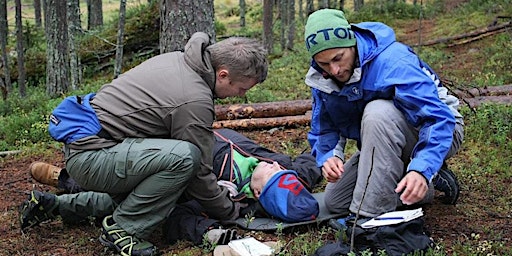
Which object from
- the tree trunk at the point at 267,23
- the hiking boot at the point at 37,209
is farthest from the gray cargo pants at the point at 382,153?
the tree trunk at the point at 267,23

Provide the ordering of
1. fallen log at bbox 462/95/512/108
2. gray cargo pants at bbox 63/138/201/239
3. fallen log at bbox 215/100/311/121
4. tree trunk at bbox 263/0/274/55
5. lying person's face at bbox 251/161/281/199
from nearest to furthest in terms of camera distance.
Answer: gray cargo pants at bbox 63/138/201/239, lying person's face at bbox 251/161/281/199, fallen log at bbox 462/95/512/108, fallen log at bbox 215/100/311/121, tree trunk at bbox 263/0/274/55

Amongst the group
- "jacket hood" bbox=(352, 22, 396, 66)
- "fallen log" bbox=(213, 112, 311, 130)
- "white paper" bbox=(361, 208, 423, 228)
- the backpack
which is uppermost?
"jacket hood" bbox=(352, 22, 396, 66)

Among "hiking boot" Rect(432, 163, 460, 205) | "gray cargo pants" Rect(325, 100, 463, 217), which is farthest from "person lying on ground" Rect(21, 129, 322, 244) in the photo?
"hiking boot" Rect(432, 163, 460, 205)

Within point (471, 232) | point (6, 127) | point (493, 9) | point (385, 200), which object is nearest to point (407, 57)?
point (385, 200)

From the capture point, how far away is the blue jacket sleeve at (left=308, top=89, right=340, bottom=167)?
392 centimetres

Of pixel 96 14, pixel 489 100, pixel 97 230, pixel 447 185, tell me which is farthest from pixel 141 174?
pixel 96 14

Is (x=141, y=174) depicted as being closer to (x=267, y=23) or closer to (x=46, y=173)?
(x=46, y=173)

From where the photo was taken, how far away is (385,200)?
137 inches

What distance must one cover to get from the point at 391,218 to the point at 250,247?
2.70 ft

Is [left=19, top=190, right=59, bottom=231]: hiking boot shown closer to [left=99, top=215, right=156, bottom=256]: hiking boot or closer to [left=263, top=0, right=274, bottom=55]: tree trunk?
[left=99, top=215, right=156, bottom=256]: hiking boot

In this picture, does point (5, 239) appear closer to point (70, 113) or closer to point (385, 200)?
point (70, 113)

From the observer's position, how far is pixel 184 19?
6.55 m

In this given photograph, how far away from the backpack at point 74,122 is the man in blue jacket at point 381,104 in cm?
136

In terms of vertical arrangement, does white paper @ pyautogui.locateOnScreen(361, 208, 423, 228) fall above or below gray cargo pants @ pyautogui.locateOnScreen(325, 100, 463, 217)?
below
